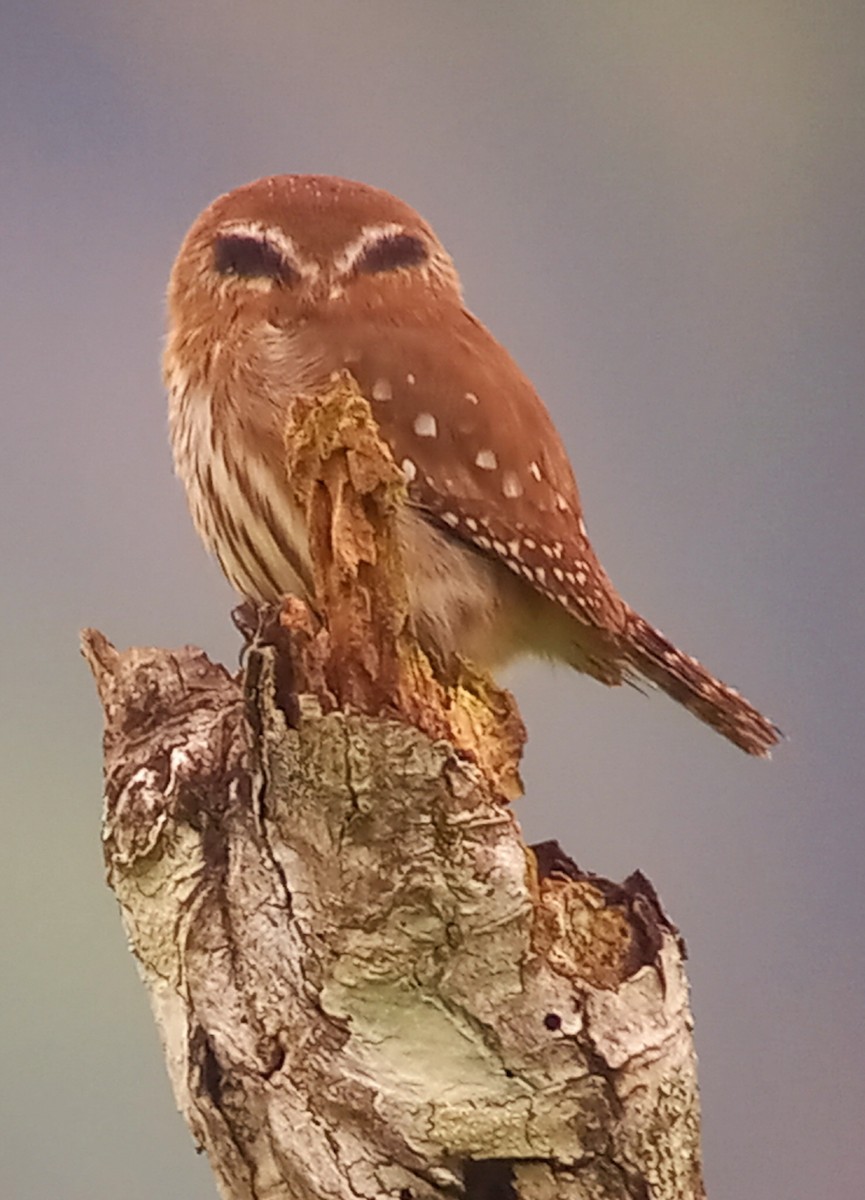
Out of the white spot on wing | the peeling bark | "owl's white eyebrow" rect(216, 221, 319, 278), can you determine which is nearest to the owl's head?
"owl's white eyebrow" rect(216, 221, 319, 278)

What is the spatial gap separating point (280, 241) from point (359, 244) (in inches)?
3.6

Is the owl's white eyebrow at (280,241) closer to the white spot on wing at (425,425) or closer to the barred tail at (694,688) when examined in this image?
the white spot on wing at (425,425)

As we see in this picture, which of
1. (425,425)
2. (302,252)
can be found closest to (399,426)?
(425,425)

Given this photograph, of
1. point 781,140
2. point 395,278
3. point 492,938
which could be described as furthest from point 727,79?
point 492,938

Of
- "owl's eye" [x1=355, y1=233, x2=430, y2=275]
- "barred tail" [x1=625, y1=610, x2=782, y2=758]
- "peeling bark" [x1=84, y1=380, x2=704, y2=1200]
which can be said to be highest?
"owl's eye" [x1=355, y1=233, x2=430, y2=275]

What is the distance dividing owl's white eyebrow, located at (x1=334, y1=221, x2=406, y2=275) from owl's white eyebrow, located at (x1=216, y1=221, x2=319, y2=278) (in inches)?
1.2

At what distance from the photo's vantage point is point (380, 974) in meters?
1.15

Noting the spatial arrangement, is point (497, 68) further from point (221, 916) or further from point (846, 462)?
point (221, 916)

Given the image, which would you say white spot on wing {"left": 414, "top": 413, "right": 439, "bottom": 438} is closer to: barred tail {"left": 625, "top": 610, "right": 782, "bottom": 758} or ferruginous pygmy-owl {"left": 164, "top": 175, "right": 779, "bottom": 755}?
ferruginous pygmy-owl {"left": 164, "top": 175, "right": 779, "bottom": 755}

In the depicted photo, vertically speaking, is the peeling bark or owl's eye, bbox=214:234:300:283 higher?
owl's eye, bbox=214:234:300:283

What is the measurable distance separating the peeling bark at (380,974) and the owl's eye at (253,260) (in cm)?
41

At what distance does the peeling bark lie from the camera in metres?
1.14

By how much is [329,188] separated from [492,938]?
88 cm

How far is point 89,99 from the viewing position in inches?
77.3
